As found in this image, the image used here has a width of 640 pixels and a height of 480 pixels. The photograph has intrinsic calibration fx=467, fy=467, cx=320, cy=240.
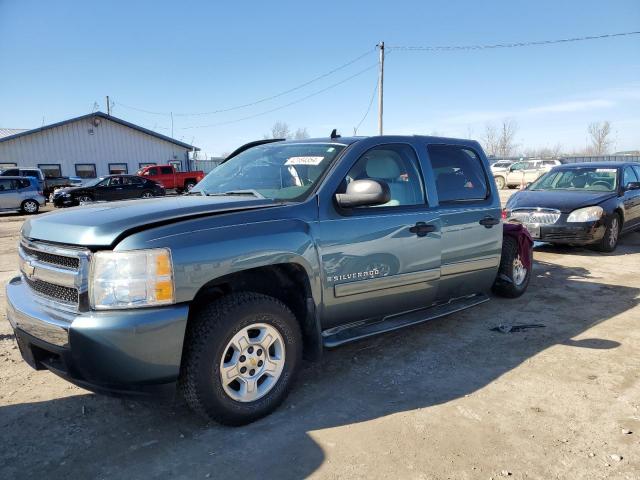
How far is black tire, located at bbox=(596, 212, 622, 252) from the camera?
8.48 meters

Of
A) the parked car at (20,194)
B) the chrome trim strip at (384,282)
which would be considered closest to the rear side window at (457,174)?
the chrome trim strip at (384,282)

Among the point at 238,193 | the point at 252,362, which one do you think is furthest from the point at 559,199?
the point at 252,362

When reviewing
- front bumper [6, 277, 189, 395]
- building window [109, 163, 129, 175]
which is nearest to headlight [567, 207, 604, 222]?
front bumper [6, 277, 189, 395]

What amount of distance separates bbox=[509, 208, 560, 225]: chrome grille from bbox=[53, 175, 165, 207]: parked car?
16.9 m

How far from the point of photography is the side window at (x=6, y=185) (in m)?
19.0

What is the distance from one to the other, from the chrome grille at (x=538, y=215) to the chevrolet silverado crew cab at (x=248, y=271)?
4.69 metres

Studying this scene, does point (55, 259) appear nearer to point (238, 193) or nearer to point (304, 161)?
point (238, 193)

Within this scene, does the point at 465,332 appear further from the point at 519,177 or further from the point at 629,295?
the point at 519,177

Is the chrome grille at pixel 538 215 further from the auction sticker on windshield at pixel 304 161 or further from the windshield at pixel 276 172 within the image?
the auction sticker on windshield at pixel 304 161

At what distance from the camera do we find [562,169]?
383 inches

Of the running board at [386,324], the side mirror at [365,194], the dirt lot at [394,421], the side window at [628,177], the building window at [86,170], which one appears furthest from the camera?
the building window at [86,170]

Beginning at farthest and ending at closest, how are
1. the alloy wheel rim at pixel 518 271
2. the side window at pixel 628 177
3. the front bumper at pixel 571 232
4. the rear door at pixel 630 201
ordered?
the side window at pixel 628 177
the rear door at pixel 630 201
the front bumper at pixel 571 232
the alloy wheel rim at pixel 518 271

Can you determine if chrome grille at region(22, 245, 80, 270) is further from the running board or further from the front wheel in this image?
the front wheel

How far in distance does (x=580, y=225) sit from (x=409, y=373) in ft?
19.8
